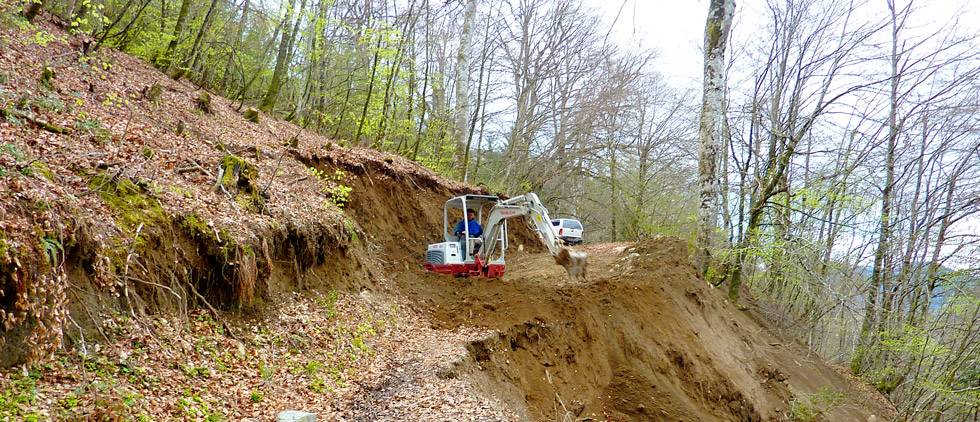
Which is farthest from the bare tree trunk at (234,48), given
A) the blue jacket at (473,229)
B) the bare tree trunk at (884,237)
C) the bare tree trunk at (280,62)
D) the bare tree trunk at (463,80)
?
the bare tree trunk at (884,237)

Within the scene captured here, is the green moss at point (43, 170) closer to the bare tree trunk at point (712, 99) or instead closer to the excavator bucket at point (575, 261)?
the excavator bucket at point (575, 261)

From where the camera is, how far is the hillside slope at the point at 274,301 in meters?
4.90

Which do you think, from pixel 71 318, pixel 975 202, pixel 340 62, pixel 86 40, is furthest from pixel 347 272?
pixel 340 62

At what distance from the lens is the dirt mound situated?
9.23 m

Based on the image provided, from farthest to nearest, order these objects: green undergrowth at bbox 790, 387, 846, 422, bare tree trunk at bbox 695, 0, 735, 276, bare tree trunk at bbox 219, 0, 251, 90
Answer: bare tree trunk at bbox 219, 0, 251, 90 < green undergrowth at bbox 790, 387, 846, 422 < bare tree trunk at bbox 695, 0, 735, 276

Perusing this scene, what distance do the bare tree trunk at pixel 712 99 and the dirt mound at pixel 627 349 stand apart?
2206 millimetres

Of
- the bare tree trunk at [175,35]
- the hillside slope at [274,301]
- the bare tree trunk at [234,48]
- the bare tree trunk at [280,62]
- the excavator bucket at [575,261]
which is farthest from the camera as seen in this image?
the bare tree trunk at [280,62]

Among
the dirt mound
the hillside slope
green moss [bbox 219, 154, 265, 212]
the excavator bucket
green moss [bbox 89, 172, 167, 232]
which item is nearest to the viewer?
the hillside slope

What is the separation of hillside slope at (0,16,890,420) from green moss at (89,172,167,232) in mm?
22

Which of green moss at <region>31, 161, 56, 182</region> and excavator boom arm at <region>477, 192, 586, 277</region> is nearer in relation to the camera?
green moss at <region>31, 161, 56, 182</region>

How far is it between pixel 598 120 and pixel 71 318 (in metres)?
18.4

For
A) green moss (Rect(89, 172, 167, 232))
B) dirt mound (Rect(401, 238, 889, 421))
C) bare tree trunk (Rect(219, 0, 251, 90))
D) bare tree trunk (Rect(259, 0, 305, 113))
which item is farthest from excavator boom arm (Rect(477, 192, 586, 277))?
bare tree trunk (Rect(219, 0, 251, 90))

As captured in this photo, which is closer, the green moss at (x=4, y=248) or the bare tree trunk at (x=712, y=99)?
the green moss at (x=4, y=248)

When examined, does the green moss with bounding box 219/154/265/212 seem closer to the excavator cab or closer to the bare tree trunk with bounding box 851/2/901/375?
the excavator cab
